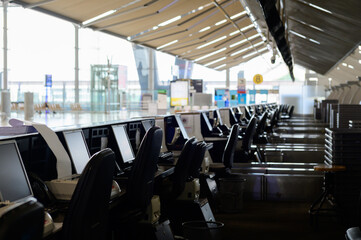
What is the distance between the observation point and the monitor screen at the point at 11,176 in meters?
2.88

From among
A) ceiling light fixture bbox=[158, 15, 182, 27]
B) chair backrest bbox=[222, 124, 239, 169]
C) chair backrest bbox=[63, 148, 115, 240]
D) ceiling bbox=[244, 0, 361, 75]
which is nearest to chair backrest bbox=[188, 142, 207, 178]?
chair backrest bbox=[222, 124, 239, 169]

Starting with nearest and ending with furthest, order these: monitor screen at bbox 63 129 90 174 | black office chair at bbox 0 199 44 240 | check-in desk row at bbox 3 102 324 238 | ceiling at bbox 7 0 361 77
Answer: black office chair at bbox 0 199 44 240 → check-in desk row at bbox 3 102 324 238 → monitor screen at bbox 63 129 90 174 → ceiling at bbox 7 0 361 77

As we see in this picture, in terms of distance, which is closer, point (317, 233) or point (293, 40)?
point (317, 233)

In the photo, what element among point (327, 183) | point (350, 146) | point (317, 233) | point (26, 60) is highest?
point (26, 60)

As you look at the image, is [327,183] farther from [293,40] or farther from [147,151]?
[293,40]

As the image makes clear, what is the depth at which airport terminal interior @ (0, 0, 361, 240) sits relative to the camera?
9.94 ft

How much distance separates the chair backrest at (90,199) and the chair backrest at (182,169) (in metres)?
2.19

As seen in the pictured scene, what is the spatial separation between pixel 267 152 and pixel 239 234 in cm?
581

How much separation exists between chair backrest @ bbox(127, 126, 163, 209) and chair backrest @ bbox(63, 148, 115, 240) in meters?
0.98

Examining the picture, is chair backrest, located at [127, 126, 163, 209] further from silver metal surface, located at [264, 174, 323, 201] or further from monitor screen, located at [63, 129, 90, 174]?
silver metal surface, located at [264, 174, 323, 201]

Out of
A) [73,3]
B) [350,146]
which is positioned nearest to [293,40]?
[73,3]

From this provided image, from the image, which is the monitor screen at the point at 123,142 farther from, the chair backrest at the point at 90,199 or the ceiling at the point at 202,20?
the ceiling at the point at 202,20

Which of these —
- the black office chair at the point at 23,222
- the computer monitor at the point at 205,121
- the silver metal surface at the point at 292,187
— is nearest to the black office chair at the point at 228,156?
the silver metal surface at the point at 292,187

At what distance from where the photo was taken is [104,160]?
8.50ft
